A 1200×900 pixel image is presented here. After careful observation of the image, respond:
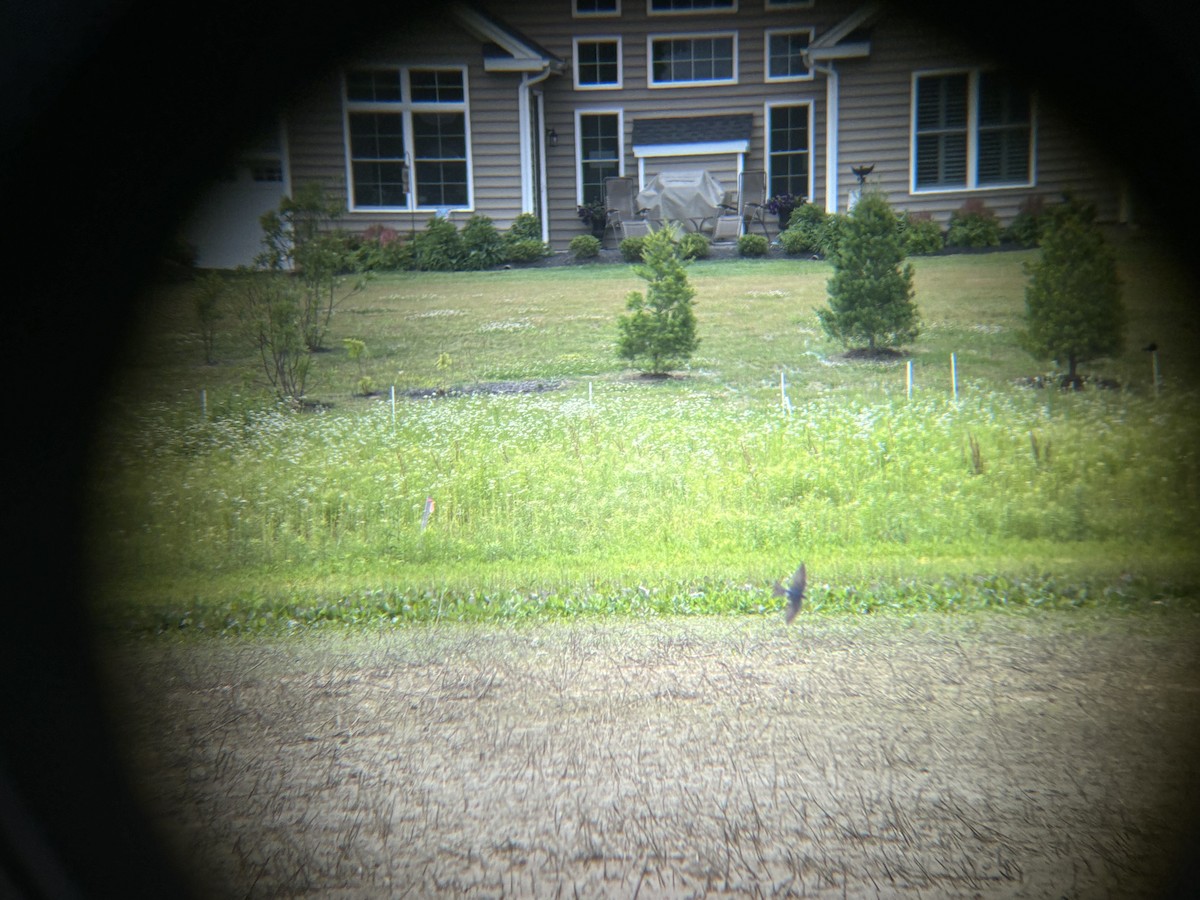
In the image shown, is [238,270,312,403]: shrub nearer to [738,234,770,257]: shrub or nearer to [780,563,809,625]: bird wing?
[738,234,770,257]: shrub

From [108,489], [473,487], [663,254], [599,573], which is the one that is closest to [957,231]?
[663,254]

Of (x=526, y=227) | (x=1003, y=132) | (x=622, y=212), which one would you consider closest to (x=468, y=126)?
(x=526, y=227)

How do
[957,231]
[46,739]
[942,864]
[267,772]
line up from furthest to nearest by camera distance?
[957,231], [267,772], [46,739], [942,864]

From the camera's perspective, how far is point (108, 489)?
4.21 meters

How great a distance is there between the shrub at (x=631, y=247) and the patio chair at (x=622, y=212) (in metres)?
0.03

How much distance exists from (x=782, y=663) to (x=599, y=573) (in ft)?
3.47

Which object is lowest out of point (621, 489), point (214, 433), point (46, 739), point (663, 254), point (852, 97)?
point (46, 739)

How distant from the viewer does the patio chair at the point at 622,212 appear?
15.6ft

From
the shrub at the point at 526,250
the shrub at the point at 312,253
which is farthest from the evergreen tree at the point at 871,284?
the shrub at the point at 312,253

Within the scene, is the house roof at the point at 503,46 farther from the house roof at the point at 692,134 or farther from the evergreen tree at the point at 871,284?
the evergreen tree at the point at 871,284

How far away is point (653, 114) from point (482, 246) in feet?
3.71

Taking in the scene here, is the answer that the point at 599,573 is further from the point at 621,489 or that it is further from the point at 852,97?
the point at 852,97

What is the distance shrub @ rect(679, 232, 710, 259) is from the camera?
15.8ft

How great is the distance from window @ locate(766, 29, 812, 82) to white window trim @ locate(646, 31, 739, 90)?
0.17 meters
